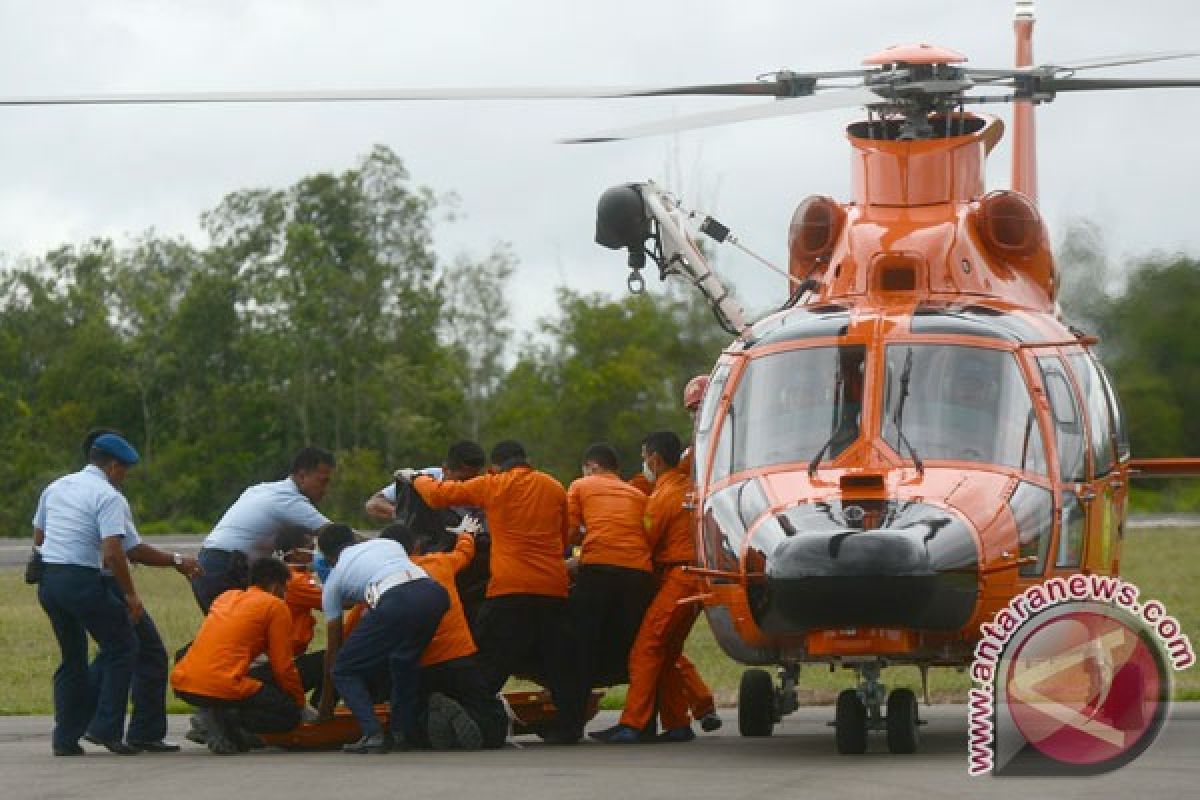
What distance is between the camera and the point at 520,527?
15812 mm

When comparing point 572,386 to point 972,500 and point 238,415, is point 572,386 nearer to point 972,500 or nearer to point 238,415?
point 238,415

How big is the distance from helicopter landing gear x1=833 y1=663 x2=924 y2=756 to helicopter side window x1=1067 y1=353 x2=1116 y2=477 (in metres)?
1.98

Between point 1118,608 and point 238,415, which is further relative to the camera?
point 238,415

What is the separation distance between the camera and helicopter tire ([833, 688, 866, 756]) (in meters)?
14.1

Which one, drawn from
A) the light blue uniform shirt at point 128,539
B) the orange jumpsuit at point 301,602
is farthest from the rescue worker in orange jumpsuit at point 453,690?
the light blue uniform shirt at point 128,539

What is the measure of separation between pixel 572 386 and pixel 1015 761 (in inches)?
2075

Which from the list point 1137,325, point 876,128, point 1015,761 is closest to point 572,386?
point 1137,325

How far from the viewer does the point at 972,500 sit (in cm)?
1377

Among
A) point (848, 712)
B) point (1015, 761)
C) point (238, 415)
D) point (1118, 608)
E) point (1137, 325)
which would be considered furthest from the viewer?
point (238, 415)

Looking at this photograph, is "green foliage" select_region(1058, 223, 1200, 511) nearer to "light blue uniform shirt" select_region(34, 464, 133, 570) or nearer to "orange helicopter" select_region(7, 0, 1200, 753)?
"orange helicopter" select_region(7, 0, 1200, 753)

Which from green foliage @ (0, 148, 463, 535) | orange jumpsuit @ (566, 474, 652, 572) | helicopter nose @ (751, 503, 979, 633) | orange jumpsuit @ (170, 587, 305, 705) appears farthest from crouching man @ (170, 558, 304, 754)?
green foliage @ (0, 148, 463, 535)

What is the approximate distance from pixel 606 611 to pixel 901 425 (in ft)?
9.05

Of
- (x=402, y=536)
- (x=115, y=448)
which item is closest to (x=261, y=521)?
(x=402, y=536)

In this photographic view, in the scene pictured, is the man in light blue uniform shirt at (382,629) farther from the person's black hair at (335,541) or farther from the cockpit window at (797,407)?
the cockpit window at (797,407)
